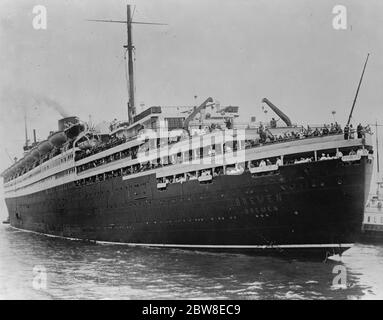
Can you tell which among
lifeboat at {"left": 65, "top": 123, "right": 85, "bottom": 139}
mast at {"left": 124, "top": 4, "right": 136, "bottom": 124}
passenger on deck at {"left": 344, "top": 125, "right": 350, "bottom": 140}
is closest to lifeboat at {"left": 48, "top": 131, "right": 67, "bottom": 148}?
lifeboat at {"left": 65, "top": 123, "right": 85, "bottom": 139}

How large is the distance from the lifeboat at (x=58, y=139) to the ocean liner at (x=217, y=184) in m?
6.57

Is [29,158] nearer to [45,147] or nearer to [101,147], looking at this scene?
[45,147]

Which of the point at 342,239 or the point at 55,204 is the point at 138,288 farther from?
the point at 55,204

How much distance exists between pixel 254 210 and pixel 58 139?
101ft

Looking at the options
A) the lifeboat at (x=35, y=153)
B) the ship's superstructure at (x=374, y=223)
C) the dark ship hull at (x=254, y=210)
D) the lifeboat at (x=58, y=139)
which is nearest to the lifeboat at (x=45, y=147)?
the lifeboat at (x=35, y=153)

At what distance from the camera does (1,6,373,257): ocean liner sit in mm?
24703

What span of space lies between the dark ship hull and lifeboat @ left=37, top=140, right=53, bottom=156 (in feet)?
63.5

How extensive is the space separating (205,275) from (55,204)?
29362 mm

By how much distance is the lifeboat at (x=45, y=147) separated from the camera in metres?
54.0

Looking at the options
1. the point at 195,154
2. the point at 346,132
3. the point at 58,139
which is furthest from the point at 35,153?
the point at 346,132

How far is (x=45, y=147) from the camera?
181ft

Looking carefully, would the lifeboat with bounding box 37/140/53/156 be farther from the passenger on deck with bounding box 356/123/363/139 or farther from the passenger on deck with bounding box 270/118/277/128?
the passenger on deck with bounding box 356/123/363/139
